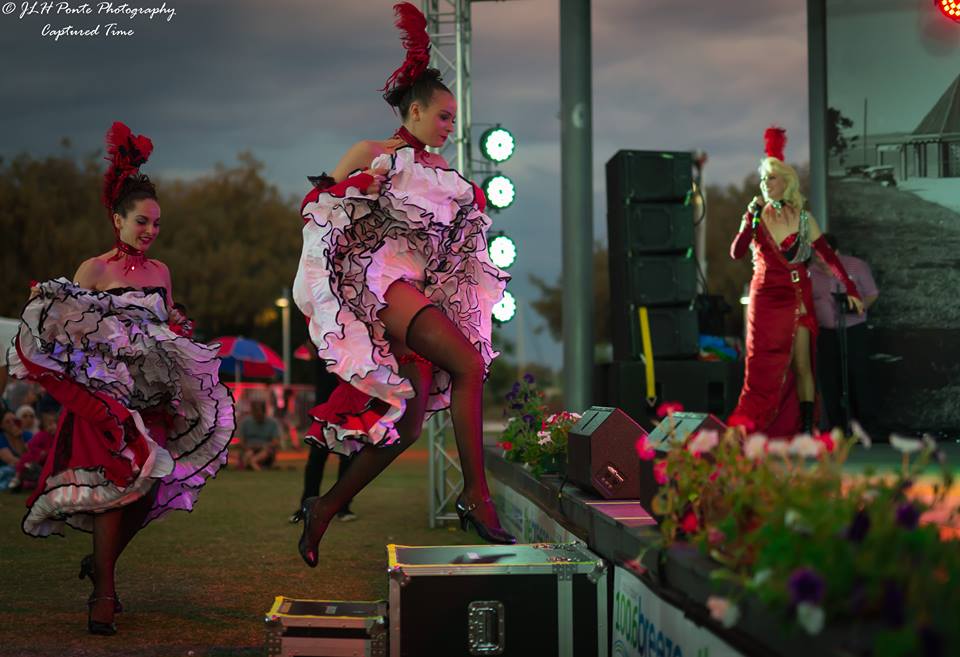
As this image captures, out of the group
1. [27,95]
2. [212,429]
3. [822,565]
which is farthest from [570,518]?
[27,95]

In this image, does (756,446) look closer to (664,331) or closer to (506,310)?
(506,310)

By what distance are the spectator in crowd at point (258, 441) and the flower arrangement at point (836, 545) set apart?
12740 mm

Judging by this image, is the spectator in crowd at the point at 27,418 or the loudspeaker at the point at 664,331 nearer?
the loudspeaker at the point at 664,331

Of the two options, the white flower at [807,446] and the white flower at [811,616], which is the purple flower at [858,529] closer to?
the white flower at [811,616]

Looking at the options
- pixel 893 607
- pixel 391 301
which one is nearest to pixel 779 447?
pixel 893 607

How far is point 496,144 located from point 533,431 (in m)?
2.85

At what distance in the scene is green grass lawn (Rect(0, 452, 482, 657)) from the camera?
3.88m

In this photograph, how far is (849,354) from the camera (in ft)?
31.1

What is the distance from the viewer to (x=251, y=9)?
42.0m

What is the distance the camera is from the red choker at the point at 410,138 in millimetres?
3883

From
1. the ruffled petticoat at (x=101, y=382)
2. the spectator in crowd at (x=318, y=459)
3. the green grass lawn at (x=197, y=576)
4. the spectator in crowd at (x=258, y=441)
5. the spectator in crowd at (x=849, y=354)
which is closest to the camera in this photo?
the green grass lawn at (x=197, y=576)

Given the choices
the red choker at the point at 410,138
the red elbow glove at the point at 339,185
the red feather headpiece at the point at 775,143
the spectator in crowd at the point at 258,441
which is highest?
the red feather headpiece at the point at 775,143

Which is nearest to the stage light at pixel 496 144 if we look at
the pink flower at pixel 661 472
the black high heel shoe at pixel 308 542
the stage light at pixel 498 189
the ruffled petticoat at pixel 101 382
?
the stage light at pixel 498 189

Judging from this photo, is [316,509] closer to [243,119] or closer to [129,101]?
[129,101]
